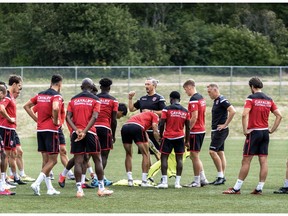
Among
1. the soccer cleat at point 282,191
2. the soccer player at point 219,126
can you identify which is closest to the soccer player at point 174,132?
the soccer player at point 219,126

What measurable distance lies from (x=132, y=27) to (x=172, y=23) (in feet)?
24.9

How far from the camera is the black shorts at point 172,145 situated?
55.0ft

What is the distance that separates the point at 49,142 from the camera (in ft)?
50.8

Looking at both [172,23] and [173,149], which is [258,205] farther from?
[172,23]

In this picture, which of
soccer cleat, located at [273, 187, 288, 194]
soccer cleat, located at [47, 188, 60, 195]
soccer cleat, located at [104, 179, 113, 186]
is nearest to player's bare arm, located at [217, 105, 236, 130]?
soccer cleat, located at [273, 187, 288, 194]

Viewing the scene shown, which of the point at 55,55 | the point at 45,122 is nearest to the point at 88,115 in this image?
the point at 45,122

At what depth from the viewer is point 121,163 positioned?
23.3m

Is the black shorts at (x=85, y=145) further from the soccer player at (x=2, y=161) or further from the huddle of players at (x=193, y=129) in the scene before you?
the huddle of players at (x=193, y=129)

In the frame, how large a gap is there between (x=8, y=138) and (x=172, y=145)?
10.6 feet

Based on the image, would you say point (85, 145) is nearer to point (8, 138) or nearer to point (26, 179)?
point (8, 138)

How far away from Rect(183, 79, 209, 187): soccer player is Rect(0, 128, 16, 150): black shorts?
3.50m

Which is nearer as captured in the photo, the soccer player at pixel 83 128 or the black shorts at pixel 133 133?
the soccer player at pixel 83 128

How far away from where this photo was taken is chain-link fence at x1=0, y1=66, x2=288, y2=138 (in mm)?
40969

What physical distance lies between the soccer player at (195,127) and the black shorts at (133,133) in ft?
3.23
